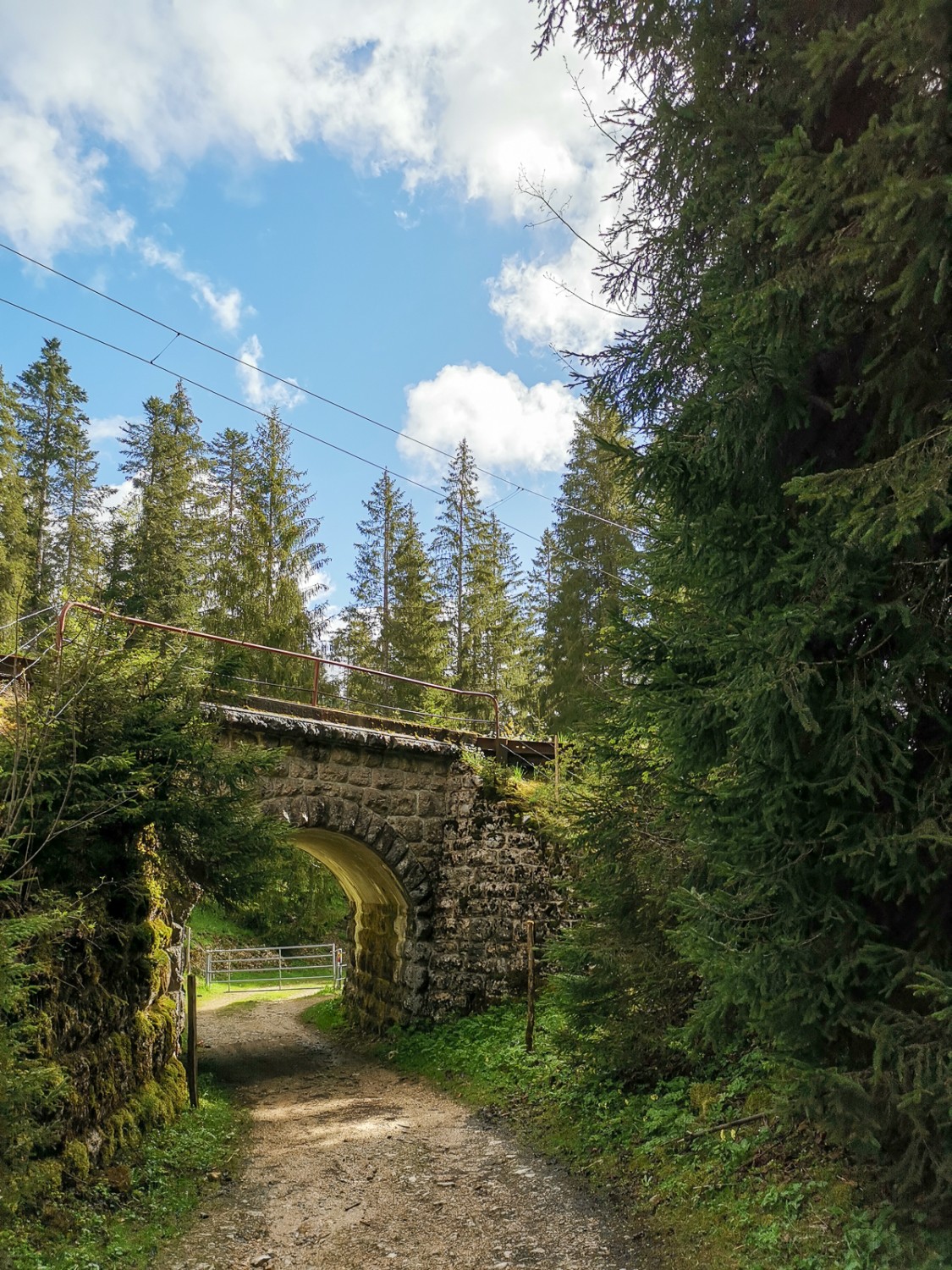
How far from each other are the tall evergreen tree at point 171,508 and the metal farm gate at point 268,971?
7.99m

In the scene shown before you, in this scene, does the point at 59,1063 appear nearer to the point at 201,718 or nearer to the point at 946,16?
the point at 201,718

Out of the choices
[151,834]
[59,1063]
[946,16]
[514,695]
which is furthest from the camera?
[514,695]

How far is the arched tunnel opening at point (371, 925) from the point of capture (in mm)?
11062

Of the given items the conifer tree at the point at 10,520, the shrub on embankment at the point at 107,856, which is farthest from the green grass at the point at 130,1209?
the conifer tree at the point at 10,520

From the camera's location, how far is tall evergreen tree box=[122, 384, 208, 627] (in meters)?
20.3

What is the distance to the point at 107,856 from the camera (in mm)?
5895

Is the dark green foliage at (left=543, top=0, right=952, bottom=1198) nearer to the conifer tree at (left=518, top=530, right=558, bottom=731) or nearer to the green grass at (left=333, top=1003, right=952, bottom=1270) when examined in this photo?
the green grass at (left=333, top=1003, right=952, bottom=1270)

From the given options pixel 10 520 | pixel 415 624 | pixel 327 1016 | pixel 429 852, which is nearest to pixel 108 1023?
pixel 429 852

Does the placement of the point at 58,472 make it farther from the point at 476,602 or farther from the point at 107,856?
the point at 107,856

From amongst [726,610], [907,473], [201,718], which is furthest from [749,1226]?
[201,718]

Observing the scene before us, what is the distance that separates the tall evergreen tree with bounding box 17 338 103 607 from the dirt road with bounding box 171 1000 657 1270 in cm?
1818

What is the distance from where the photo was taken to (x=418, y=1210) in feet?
17.3

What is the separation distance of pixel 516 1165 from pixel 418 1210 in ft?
3.05

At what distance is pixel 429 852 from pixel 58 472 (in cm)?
1853
